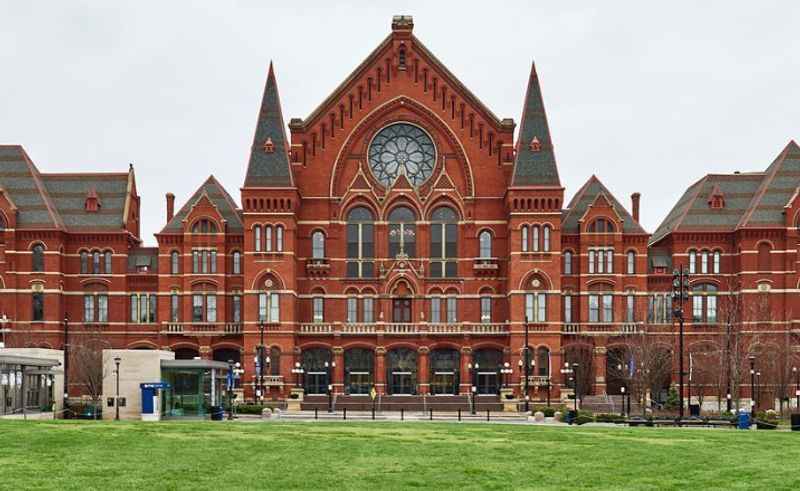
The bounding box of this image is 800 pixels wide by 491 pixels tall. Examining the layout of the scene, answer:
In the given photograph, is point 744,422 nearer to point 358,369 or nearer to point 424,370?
point 424,370

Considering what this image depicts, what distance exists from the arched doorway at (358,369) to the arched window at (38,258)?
25372mm

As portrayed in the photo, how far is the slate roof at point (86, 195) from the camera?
9938cm

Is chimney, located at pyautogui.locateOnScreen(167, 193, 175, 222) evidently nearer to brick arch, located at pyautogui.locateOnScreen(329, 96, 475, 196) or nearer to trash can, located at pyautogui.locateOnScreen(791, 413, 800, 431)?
brick arch, located at pyautogui.locateOnScreen(329, 96, 475, 196)

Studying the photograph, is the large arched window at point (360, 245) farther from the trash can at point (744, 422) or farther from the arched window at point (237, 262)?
the trash can at point (744, 422)

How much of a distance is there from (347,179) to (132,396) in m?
37.2

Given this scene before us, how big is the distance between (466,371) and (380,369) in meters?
6.85

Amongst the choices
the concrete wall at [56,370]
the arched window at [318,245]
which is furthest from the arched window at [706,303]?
the concrete wall at [56,370]

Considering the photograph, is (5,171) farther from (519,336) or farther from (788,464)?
(788,464)

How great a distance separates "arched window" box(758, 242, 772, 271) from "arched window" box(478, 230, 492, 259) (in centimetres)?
2135

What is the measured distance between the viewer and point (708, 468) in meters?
33.1

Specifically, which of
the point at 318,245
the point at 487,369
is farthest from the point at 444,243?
the point at 487,369

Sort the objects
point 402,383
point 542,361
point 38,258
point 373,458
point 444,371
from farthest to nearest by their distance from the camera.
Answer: point 444,371
point 38,258
point 402,383
point 542,361
point 373,458

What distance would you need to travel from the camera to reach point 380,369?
95.8m

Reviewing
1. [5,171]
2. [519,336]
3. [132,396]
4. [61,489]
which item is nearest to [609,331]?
[519,336]
